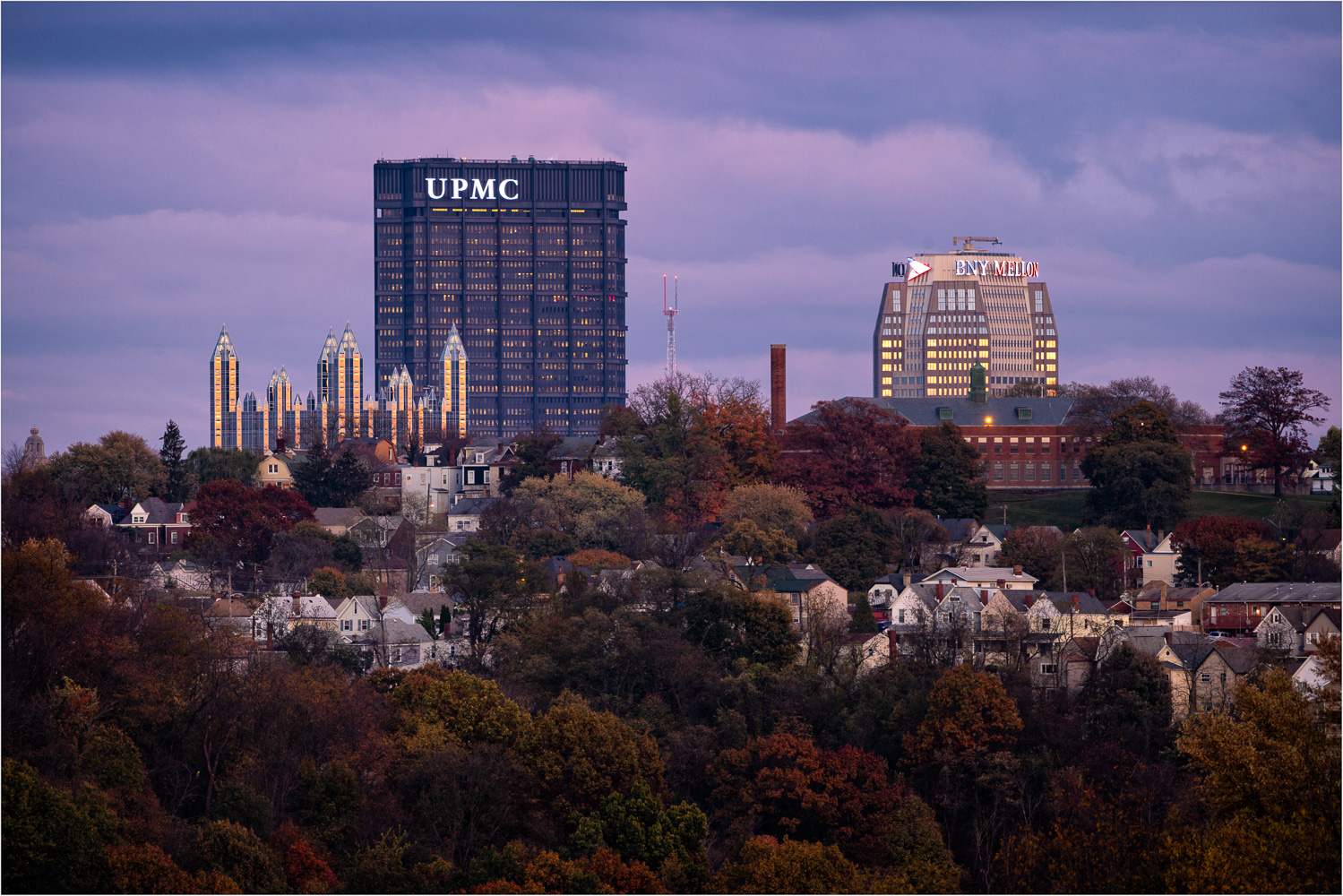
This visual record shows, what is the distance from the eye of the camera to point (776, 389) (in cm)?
14038

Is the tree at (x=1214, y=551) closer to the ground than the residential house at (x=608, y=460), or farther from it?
closer to the ground

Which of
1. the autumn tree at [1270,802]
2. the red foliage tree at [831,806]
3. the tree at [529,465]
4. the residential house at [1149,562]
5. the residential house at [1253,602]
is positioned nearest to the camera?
the autumn tree at [1270,802]

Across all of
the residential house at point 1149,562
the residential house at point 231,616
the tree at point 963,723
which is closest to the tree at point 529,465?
the residential house at point 231,616

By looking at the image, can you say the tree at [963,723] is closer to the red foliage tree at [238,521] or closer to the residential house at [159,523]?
the red foliage tree at [238,521]

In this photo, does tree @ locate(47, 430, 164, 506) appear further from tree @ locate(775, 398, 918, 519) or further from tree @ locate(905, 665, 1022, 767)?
tree @ locate(905, 665, 1022, 767)

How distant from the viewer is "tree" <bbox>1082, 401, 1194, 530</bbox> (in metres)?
111

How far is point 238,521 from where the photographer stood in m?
117

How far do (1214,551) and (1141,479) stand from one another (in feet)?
54.3

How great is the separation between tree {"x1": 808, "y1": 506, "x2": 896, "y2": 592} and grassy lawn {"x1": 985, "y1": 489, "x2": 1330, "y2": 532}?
17.8 m

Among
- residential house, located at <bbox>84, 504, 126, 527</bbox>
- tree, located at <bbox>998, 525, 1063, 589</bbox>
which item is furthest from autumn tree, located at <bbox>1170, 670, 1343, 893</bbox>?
residential house, located at <bbox>84, 504, 126, 527</bbox>

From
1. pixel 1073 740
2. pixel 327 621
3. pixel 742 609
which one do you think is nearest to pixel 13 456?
pixel 327 621

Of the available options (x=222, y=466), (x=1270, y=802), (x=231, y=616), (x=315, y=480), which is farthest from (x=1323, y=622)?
(x=222, y=466)

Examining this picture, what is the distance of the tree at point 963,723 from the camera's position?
61.1m

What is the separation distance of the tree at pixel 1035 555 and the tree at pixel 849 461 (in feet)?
43.0
